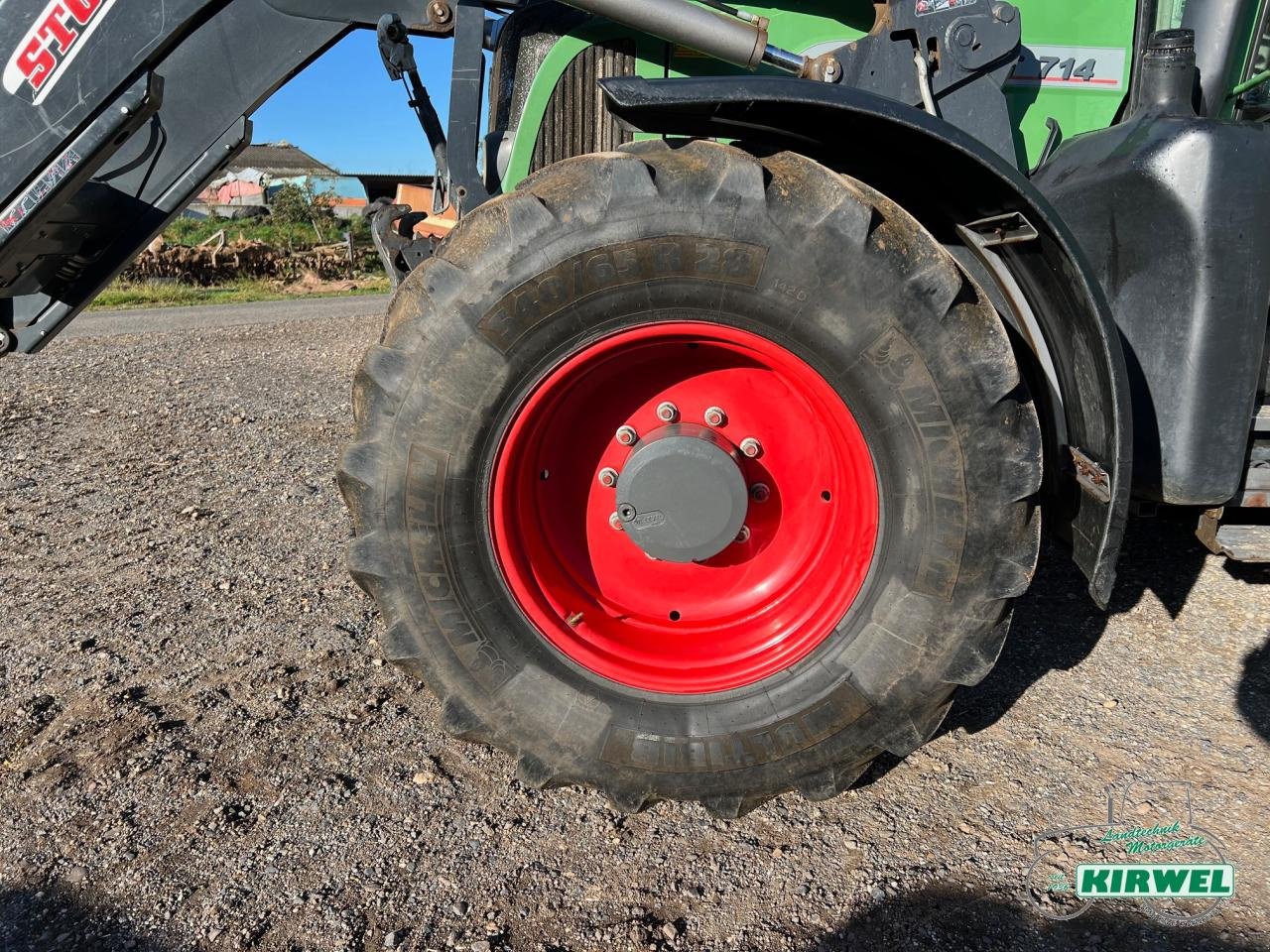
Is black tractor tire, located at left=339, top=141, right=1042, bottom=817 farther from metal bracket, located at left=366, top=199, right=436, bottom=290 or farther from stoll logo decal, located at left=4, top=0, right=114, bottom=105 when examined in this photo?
stoll logo decal, located at left=4, top=0, right=114, bottom=105

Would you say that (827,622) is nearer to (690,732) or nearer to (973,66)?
(690,732)

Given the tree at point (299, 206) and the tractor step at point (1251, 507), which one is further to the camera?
the tree at point (299, 206)

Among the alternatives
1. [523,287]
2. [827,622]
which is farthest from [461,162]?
[827,622]

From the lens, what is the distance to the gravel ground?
1844mm

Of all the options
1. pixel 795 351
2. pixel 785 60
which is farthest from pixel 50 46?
pixel 795 351

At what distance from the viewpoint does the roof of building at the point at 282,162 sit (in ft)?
142

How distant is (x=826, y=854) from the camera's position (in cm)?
203

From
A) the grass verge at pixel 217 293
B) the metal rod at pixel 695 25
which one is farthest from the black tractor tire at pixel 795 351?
the grass verge at pixel 217 293

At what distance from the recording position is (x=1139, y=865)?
1991 mm

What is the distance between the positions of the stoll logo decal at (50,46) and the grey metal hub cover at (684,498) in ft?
6.11

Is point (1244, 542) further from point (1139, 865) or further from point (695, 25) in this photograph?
point (695, 25)

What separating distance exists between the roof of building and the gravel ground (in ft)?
141

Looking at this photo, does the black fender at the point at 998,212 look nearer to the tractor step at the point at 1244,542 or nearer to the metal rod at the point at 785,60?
the metal rod at the point at 785,60

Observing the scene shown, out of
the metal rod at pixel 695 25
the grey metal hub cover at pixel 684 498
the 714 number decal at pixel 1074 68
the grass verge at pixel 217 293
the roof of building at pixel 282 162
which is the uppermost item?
the metal rod at pixel 695 25
